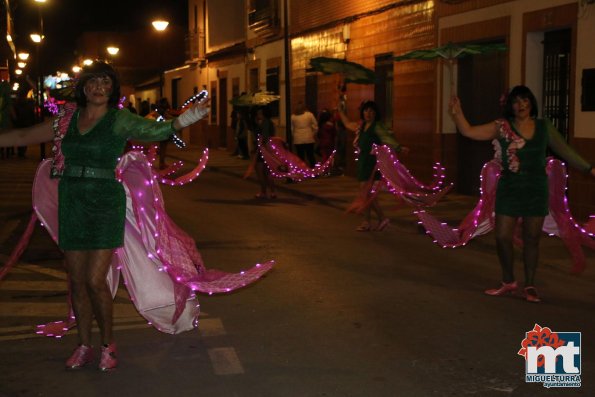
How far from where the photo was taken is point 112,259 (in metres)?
6.52

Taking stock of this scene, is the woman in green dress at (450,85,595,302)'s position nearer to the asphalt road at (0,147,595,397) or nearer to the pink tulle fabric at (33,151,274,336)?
the asphalt road at (0,147,595,397)

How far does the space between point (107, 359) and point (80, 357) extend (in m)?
0.18

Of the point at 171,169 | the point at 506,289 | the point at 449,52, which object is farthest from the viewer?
the point at 171,169

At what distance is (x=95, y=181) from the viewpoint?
5.91 meters

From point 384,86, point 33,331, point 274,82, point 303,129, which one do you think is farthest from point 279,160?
point 274,82

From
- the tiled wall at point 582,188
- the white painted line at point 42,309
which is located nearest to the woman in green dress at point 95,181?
the white painted line at point 42,309

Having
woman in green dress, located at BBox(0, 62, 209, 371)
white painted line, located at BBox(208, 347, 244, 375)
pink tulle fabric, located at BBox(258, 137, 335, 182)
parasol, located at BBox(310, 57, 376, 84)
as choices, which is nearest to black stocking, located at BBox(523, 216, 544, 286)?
white painted line, located at BBox(208, 347, 244, 375)

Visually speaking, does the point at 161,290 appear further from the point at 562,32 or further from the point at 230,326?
the point at 562,32

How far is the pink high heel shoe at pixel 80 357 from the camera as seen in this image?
6062 millimetres

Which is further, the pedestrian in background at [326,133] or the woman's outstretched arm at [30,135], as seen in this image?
the pedestrian in background at [326,133]

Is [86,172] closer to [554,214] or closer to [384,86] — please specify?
[554,214]

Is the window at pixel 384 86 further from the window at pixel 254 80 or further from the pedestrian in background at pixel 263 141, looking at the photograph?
the window at pixel 254 80

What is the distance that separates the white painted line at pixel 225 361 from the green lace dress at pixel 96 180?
1017 mm

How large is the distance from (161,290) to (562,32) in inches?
397
